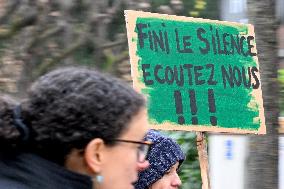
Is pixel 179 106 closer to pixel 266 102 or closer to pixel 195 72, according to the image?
pixel 195 72

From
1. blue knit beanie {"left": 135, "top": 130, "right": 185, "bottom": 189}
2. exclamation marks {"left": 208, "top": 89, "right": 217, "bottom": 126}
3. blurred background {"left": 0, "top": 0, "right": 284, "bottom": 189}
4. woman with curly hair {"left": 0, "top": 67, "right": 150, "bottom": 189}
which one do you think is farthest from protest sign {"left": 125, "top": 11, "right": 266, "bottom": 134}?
blurred background {"left": 0, "top": 0, "right": 284, "bottom": 189}

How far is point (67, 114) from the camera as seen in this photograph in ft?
5.96

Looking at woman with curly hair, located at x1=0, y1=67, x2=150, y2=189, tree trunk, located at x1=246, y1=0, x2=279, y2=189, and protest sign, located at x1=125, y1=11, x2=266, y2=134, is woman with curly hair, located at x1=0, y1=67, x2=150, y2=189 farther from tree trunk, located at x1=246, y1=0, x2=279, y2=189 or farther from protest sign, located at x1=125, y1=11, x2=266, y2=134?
tree trunk, located at x1=246, y1=0, x2=279, y2=189

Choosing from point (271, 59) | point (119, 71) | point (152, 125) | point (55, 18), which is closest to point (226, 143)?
point (271, 59)

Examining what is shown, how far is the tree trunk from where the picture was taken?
4203 mm

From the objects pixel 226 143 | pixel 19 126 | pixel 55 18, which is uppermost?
pixel 55 18

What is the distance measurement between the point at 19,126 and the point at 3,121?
0.04 m

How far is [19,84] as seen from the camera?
7227 millimetres

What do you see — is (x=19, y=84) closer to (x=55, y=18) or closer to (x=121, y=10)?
(x=55, y=18)

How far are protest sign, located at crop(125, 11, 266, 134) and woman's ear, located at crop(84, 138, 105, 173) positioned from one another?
146 cm

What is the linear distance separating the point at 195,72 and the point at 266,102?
77 centimetres

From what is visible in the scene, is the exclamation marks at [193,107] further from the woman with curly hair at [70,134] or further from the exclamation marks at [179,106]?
the woman with curly hair at [70,134]

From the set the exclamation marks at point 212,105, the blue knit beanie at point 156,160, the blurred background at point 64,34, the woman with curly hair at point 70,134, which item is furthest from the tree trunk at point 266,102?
the woman with curly hair at point 70,134

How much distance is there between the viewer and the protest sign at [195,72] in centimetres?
338
